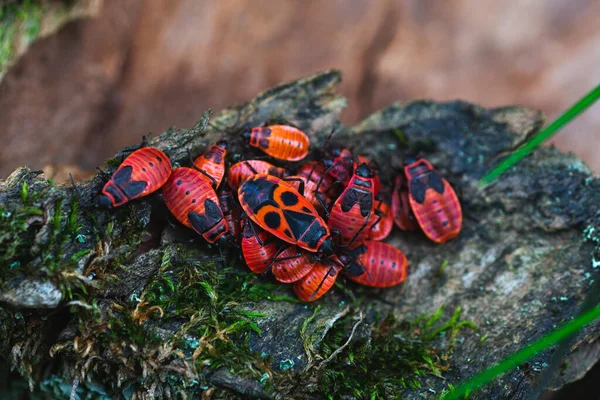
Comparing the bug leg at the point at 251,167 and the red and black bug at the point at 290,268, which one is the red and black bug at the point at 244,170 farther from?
the red and black bug at the point at 290,268

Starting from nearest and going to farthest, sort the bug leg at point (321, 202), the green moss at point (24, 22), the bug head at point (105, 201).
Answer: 1. the bug head at point (105, 201)
2. the bug leg at point (321, 202)
3. the green moss at point (24, 22)

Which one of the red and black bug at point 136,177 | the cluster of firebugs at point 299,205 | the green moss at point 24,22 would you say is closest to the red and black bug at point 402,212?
the cluster of firebugs at point 299,205

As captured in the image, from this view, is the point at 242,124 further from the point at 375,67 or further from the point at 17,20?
the point at 17,20

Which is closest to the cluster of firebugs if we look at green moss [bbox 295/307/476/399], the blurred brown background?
green moss [bbox 295/307/476/399]

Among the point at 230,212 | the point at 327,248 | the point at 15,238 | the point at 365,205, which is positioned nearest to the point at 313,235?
the point at 327,248

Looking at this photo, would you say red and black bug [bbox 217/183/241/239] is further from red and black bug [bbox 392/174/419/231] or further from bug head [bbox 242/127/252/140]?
red and black bug [bbox 392/174/419/231]

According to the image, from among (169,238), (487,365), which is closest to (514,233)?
(487,365)
